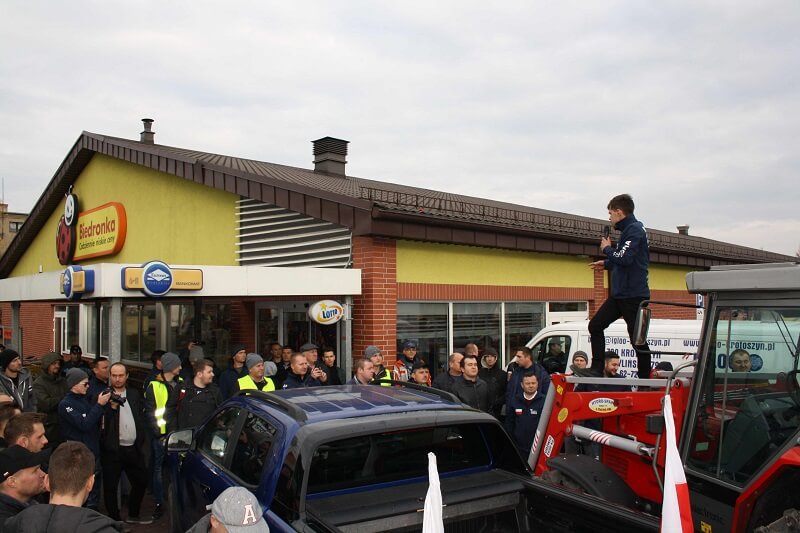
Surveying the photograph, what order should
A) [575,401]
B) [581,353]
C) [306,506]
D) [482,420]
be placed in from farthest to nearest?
[581,353] < [575,401] < [482,420] < [306,506]

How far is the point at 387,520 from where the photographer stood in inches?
141

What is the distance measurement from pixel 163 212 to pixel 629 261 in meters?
11.0

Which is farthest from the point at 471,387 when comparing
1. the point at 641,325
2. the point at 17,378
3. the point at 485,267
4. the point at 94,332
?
the point at 94,332

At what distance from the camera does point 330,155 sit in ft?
56.2

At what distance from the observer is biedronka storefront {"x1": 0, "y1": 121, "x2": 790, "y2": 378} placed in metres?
8.41

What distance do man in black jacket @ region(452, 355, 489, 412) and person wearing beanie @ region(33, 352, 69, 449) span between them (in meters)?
4.54

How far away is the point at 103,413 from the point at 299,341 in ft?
14.9

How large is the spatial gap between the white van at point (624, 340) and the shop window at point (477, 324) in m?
0.91

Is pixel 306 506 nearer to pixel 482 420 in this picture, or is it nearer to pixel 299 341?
pixel 482 420

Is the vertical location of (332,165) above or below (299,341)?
above

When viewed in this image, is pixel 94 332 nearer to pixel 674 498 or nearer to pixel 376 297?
pixel 376 297

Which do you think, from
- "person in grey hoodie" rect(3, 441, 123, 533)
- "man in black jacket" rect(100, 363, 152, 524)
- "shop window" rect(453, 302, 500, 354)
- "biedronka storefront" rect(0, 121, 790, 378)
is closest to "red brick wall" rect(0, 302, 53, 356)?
"biedronka storefront" rect(0, 121, 790, 378)

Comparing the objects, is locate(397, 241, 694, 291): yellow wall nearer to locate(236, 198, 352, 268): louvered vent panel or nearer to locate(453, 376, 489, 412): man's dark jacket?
locate(236, 198, 352, 268): louvered vent panel

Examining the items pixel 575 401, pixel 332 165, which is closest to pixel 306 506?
pixel 575 401
